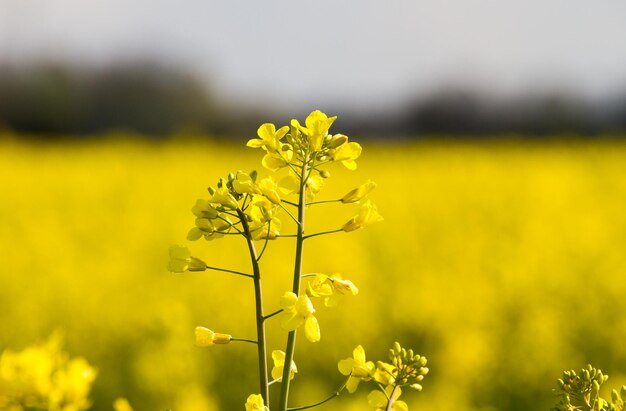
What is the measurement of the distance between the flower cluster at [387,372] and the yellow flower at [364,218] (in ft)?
0.46

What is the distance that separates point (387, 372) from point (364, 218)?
0.59ft

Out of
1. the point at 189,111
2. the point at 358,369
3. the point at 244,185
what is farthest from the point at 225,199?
the point at 189,111

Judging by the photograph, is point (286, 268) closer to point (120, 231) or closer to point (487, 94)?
point (120, 231)

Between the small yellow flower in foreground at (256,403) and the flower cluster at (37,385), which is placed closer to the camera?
→ the small yellow flower in foreground at (256,403)

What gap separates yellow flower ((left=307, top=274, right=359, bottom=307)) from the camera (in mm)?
977

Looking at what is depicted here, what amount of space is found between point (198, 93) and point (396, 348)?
100 feet

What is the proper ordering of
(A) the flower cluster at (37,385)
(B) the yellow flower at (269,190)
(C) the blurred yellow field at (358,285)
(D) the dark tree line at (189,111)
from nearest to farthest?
(B) the yellow flower at (269,190) < (A) the flower cluster at (37,385) < (C) the blurred yellow field at (358,285) < (D) the dark tree line at (189,111)

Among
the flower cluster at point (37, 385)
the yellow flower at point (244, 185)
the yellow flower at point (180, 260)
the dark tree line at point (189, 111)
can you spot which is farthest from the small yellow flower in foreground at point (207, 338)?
the dark tree line at point (189, 111)

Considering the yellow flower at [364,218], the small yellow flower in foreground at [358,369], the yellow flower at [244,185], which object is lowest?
the small yellow flower in foreground at [358,369]

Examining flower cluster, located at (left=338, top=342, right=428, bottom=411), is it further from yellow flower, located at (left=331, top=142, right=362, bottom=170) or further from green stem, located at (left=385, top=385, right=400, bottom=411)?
yellow flower, located at (left=331, top=142, right=362, bottom=170)

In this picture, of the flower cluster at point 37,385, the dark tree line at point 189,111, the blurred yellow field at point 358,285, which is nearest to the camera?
the flower cluster at point 37,385

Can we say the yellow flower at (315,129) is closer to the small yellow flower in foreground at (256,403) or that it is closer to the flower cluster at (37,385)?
the small yellow flower in foreground at (256,403)

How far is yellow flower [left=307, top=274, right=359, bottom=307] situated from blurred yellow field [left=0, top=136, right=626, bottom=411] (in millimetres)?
2913

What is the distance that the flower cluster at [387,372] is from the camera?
39.7 inches
